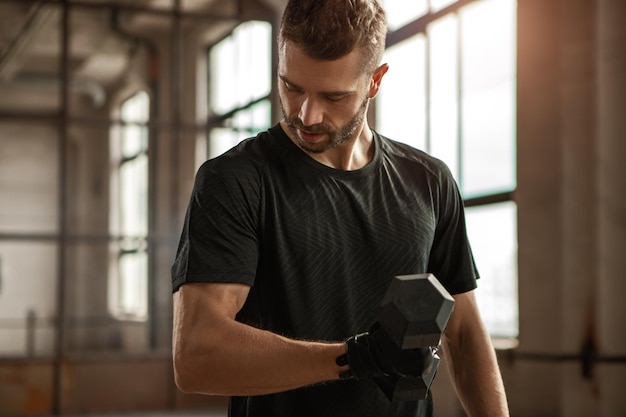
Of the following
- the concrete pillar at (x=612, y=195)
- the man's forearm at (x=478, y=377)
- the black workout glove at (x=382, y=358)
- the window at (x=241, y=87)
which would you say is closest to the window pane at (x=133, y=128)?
the window at (x=241, y=87)

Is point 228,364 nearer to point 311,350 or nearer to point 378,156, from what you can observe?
point 311,350

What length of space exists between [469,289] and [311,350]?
1.36ft

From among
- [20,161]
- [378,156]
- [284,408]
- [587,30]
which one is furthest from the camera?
[20,161]

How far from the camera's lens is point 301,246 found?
1509mm

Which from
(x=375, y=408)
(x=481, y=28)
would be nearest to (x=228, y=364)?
(x=375, y=408)

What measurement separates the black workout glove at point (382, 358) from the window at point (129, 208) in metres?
6.57

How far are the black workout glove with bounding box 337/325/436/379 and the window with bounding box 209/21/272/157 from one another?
622cm

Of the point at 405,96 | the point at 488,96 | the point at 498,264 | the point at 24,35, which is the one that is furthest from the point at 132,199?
the point at 498,264

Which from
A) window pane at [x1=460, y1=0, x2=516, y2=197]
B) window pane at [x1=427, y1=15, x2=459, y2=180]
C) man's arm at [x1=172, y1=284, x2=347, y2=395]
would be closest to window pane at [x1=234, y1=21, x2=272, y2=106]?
window pane at [x1=427, y1=15, x2=459, y2=180]

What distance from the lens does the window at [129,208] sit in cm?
856

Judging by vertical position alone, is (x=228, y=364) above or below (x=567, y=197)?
below

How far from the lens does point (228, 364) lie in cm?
139

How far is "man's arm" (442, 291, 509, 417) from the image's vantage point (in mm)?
1646

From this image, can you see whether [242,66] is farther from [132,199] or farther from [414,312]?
[414,312]
